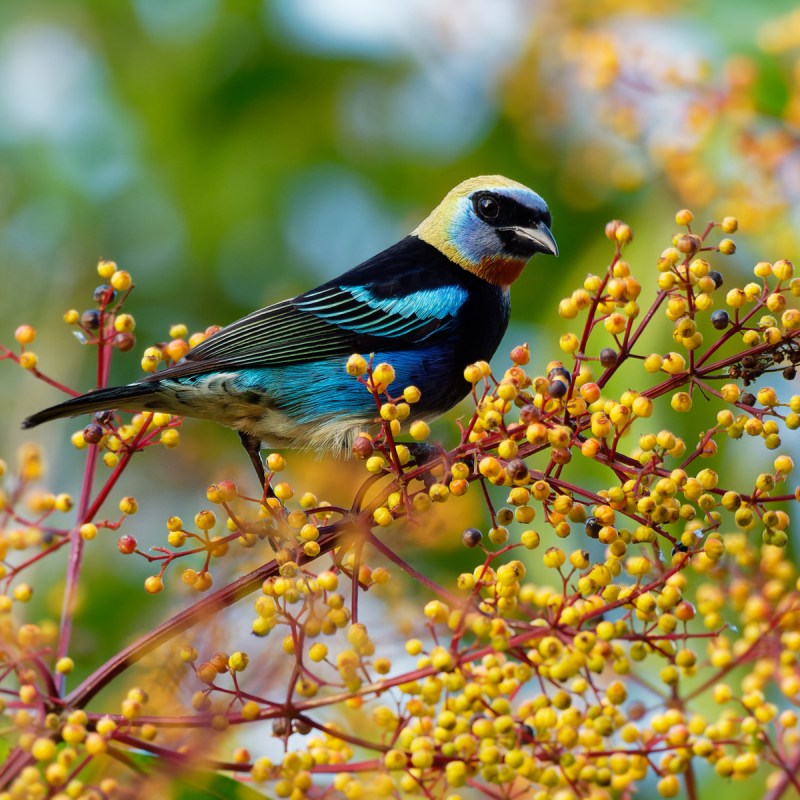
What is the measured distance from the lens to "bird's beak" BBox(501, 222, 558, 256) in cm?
416

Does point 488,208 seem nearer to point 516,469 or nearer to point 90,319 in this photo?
point 90,319

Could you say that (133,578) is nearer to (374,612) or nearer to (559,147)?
(374,612)

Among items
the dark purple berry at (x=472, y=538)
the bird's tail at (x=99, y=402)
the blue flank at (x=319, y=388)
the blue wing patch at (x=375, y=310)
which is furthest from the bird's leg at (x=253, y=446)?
the dark purple berry at (x=472, y=538)

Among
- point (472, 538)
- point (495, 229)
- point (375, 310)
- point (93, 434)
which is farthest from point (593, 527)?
point (495, 229)

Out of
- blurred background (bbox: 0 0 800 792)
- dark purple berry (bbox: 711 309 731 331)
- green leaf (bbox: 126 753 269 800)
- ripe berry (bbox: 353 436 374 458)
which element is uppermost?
blurred background (bbox: 0 0 800 792)

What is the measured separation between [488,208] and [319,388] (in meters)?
1.05

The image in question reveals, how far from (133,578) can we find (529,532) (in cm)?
261

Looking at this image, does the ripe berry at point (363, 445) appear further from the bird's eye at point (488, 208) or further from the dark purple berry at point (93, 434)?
the bird's eye at point (488, 208)

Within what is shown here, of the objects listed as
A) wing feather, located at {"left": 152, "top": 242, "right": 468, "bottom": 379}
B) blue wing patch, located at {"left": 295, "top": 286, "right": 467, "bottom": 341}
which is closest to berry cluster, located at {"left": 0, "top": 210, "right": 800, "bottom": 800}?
wing feather, located at {"left": 152, "top": 242, "right": 468, "bottom": 379}

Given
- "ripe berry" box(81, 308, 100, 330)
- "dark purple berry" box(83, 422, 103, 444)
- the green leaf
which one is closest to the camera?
the green leaf

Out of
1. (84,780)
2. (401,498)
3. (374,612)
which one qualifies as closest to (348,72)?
(374,612)

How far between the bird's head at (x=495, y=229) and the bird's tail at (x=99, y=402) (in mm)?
1548

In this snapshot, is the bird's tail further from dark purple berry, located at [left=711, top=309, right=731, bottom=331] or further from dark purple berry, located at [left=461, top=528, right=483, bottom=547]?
dark purple berry, located at [left=711, top=309, right=731, bottom=331]

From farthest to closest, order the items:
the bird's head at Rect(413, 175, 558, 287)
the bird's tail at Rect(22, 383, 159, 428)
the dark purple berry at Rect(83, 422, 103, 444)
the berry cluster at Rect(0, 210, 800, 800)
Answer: the bird's head at Rect(413, 175, 558, 287), the bird's tail at Rect(22, 383, 159, 428), the dark purple berry at Rect(83, 422, 103, 444), the berry cluster at Rect(0, 210, 800, 800)
